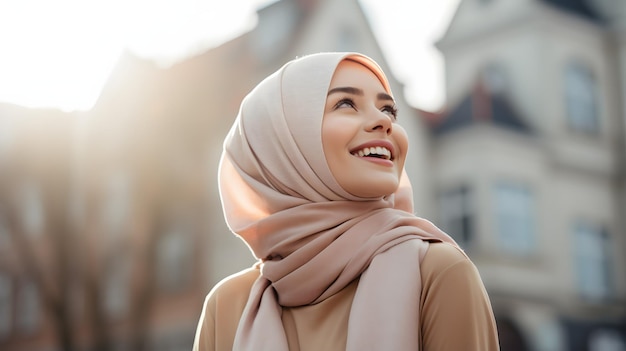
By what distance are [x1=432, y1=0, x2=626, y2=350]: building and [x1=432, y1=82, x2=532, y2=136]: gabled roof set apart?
3 cm

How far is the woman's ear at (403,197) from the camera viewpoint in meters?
2.86

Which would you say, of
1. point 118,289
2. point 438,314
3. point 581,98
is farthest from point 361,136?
point 581,98

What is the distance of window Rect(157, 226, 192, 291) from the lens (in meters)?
19.3

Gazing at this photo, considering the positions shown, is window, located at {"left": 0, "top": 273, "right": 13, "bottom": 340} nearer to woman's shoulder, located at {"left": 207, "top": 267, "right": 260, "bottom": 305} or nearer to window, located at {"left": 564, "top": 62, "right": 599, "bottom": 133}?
window, located at {"left": 564, "top": 62, "right": 599, "bottom": 133}

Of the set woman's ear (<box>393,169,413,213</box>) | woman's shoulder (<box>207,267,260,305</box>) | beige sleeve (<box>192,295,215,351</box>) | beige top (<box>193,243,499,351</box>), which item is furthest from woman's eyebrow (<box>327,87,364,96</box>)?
beige sleeve (<box>192,295,215,351</box>)

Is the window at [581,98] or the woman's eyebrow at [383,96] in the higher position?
the woman's eyebrow at [383,96]

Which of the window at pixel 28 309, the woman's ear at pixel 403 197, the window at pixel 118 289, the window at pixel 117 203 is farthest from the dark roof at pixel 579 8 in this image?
the woman's ear at pixel 403 197

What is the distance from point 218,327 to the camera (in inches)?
112

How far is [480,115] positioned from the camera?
19000 mm

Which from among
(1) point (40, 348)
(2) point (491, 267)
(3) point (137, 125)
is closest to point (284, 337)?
(2) point (491, 267)

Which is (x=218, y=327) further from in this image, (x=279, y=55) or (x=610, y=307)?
(x=610, y=307)

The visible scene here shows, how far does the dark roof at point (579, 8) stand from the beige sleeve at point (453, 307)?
1945cm

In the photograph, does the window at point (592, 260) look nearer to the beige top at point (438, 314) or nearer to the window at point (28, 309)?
the window at point (28, 309)

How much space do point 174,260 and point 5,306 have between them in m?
7.57
